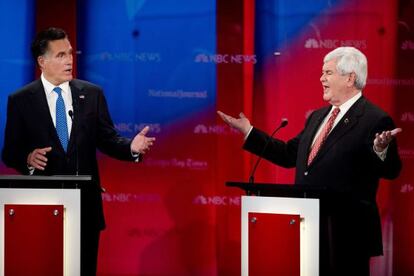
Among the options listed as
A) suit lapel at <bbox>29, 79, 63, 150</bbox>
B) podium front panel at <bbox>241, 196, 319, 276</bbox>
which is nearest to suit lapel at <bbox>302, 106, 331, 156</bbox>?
podium front panel at <bbox>241, 196, 319, 276</bbox>

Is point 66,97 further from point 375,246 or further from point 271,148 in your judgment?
point 375,246

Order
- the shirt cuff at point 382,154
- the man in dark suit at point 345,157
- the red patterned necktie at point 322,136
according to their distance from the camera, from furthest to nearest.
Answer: the red patterned necktie at point 322,136, the shirt cuff at point 382,154, the man in dark suit at point 345,157

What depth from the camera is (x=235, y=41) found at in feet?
20.6

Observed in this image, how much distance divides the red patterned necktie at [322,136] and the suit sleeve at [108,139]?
113 centimetres

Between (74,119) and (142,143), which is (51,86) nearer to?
(74,119)

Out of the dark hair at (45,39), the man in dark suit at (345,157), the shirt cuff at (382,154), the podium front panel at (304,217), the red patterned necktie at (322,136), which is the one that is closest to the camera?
the podium front panel at (304,217)

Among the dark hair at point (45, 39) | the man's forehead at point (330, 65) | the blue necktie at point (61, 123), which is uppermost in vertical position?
the dark hair at point (45, 39)

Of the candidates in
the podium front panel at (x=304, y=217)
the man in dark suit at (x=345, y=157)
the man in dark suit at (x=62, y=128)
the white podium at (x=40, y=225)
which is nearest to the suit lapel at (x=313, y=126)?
the man in dark suit at (x=345, y=157)

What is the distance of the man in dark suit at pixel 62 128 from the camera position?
4.77 meters

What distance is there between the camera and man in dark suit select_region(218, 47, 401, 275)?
412 centimetres

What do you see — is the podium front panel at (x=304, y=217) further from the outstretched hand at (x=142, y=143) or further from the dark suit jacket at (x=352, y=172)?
the outstretched hand at (x=142, y=143)

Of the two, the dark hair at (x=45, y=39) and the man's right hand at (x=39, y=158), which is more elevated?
the dark hair at (x=45, y=39)

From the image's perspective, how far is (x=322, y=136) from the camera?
4660 mm

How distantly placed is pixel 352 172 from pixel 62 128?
5.81 ft
